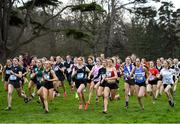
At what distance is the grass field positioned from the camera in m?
14.1

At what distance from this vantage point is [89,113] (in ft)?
52.1

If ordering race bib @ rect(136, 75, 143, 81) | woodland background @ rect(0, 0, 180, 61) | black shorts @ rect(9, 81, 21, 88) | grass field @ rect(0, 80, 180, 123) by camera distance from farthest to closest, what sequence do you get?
1. woodland background @ rect(0, 0, 180, 61)
2. black shorts @ rect(9, 81, 21, 88)
3. race bib @ rect(136, 75, 143, 81)
4. grass field @ rect(0, 80, 180, 123)

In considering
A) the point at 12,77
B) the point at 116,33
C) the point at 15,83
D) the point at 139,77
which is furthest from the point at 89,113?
the point at 116,33

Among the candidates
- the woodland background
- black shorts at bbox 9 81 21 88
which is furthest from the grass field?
the woodland background

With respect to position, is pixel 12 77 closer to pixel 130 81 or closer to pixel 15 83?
pixel 15 83

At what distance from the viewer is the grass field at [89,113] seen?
556 inches

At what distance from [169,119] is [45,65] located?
4.94 meters

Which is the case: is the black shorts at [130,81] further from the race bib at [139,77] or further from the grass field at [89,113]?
the grass field at [89,113]

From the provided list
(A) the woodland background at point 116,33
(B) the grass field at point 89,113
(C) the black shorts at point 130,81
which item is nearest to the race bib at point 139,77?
(C) the black shorts at point 130,81

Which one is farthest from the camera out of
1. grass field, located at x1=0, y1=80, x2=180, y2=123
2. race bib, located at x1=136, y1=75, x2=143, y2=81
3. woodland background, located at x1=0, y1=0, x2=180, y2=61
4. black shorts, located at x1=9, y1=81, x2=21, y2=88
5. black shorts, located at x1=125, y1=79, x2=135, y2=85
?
woodland background, located at x1=0, y1=0, x2=180, y2=61

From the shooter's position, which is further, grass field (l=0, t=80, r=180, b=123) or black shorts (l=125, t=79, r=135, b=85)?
black shorts (l=125, t=79, r=135, b=85)

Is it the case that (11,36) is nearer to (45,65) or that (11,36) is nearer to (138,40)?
(138,40)

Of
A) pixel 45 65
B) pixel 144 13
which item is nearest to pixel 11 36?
pixel 144 13

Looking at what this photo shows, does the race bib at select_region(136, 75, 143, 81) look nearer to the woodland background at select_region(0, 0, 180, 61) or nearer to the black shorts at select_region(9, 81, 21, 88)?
the black shorts at select_region(9, 81, 21, 88)
